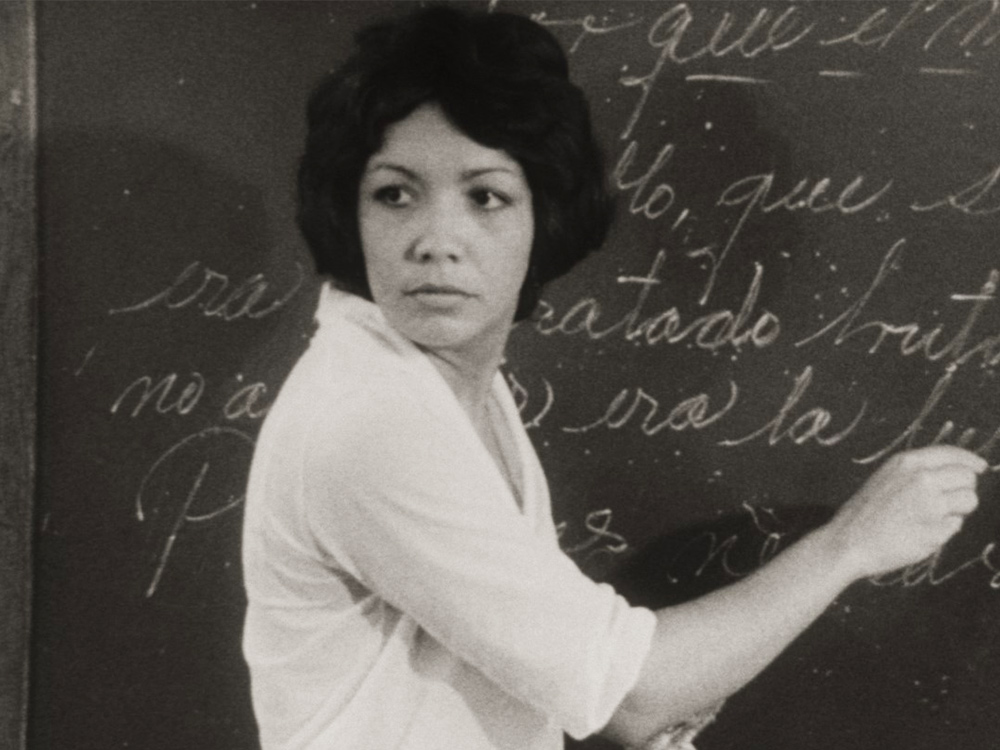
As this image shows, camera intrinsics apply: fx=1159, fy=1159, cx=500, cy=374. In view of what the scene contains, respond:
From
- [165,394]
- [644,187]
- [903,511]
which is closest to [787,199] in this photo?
[644,187]

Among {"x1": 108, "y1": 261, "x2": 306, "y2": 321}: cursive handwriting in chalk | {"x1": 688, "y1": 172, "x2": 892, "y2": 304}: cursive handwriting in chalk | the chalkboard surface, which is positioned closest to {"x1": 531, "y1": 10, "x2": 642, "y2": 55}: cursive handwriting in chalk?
the chalkboard surface

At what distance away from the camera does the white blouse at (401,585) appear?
1.93ft

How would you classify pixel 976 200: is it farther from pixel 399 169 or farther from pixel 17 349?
pixel 17 349

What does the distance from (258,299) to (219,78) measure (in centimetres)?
15

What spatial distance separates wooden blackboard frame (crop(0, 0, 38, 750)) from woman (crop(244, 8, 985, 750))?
0.66 ft

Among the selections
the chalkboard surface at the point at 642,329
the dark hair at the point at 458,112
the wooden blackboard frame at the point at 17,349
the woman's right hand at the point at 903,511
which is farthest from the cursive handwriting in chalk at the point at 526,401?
the wooden blackboard frame at the point at 17,349

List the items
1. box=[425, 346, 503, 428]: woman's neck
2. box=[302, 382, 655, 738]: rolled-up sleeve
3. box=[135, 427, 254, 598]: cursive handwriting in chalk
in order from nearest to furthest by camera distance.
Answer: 1. box=[302, 382, 655, 738]: rolled-up sleeve
2. box=[425, 346, 503, 428]: woman's neck
3. box=[135, 427, 254, 598]: cursive handwriting in chalk

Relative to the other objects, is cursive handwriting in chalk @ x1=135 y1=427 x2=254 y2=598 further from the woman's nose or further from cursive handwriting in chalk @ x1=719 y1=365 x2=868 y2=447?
cursive handwriting in chalk @ x1=719 y1=365 x2=868 y2=447

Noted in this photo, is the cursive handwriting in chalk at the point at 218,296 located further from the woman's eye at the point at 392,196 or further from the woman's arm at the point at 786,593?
the woman's arm at the point at 786,593

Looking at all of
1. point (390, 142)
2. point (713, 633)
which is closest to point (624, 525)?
point (713, 633)

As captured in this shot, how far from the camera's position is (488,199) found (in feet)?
2.17

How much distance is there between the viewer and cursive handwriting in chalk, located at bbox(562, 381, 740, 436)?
806 millimetres

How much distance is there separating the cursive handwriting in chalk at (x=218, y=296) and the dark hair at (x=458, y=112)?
88mm

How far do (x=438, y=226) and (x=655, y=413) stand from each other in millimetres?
244
